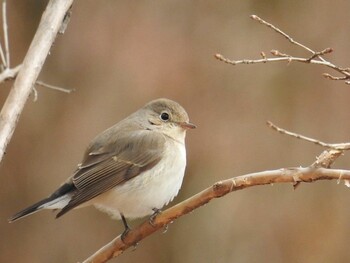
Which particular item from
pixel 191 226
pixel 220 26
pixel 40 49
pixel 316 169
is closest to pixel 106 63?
pixel 220 26

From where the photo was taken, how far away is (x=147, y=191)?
3.94 meters

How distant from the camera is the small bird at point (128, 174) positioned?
12.8 ft

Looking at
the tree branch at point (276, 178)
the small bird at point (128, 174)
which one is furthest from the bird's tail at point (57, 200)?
the tree branch at point (276, 178)

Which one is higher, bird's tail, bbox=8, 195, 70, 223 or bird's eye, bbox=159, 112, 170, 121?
bird's eye, bbox=159, 112, 170, 121

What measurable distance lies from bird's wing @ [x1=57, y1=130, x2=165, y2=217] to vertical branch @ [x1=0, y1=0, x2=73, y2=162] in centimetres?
86

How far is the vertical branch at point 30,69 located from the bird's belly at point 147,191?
3.38 ft

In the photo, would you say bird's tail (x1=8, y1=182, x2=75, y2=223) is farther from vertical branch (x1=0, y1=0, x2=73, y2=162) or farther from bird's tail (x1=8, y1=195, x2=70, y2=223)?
vertical branch (x1=0, y1=0, x2=73, y2=162)

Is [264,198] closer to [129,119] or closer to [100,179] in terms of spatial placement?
[129,119]

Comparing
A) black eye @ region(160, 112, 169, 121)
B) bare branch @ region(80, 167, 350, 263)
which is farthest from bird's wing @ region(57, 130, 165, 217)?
bare branch @ region(80, 167, 350, 263)

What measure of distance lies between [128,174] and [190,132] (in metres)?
2.43

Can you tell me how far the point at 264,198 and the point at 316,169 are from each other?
4.01 meters

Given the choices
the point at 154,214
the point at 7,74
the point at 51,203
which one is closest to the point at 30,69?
the point at 7,74

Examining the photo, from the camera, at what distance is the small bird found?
3.90m

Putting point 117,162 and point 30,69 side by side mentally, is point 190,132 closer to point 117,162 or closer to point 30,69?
point 117,162
